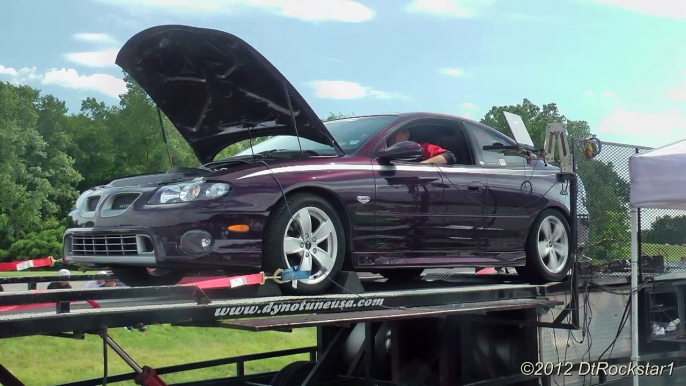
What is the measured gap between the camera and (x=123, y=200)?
4.91 metres

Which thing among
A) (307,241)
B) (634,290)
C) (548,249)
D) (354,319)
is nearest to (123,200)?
(307,241)

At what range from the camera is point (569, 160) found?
21.0 ft

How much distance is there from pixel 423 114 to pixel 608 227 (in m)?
2.28

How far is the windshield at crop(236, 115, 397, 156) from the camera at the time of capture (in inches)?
219

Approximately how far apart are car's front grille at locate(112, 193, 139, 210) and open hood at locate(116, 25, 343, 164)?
0.96m

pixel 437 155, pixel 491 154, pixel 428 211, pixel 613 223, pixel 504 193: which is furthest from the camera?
pixel 613 223

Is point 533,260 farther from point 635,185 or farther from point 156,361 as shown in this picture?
point 156,361

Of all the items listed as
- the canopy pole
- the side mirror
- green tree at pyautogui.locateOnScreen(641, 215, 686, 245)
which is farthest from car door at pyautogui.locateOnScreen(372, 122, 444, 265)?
green tree at pyautogui.locateOnScreen(641, 215, 686, 245)

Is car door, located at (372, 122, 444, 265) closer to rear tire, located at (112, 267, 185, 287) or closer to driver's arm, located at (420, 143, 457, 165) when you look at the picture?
driver's arm, located at (420, 143, 457, 165)

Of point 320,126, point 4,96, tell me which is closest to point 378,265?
point 320,126
